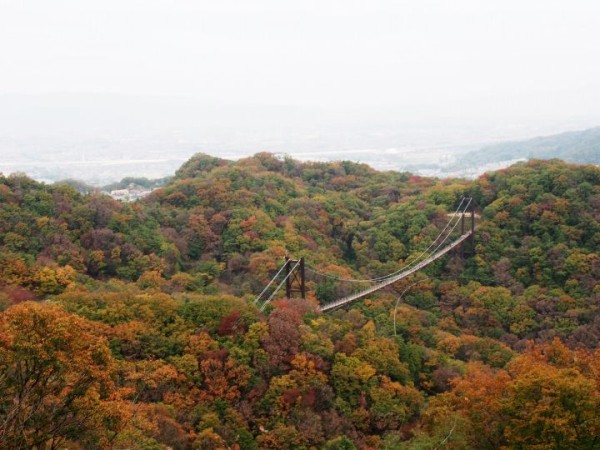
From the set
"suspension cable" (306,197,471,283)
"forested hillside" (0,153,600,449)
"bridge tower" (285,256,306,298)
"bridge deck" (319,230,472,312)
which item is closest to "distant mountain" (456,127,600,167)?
"forested hillside" (0,153,600,449)

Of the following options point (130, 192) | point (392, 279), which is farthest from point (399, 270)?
point (130, 192)

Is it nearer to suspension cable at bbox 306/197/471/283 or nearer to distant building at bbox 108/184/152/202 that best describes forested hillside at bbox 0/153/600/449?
suspension cable at bbox 306/197/471/283

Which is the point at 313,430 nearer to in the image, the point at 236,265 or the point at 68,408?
the point at 68,408

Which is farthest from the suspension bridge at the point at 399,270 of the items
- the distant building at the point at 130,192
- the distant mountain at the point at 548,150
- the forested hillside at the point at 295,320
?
the distant mountain at the point at 548,150

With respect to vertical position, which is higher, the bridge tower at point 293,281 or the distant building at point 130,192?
the distant building at point 130,192

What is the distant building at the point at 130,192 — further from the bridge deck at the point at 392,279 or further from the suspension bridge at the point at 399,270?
the bridge deck at the point at 392,279

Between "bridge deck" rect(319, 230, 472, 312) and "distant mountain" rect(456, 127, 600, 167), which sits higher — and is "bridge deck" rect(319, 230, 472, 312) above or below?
below

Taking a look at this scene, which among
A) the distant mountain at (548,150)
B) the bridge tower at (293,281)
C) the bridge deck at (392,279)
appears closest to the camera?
the bridge tower at (293,281)

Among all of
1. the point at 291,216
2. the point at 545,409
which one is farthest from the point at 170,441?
the point at 291,216
